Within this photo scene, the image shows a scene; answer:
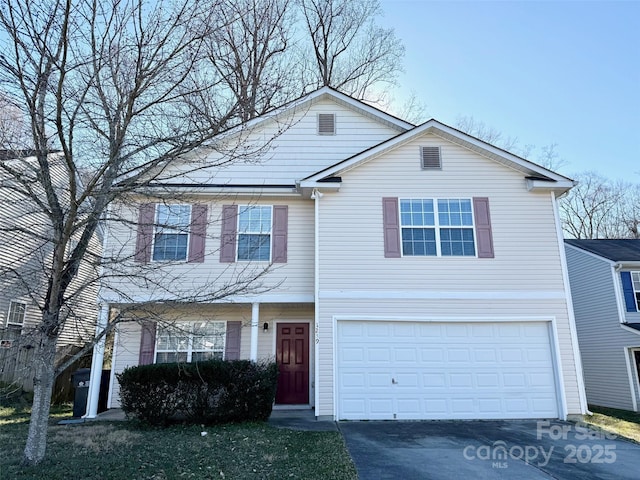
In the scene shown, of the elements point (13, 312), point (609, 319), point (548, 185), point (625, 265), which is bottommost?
point (609, 319)

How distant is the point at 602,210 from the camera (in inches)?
1134

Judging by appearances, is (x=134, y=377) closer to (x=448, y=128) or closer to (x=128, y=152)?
(x=128, y=152)

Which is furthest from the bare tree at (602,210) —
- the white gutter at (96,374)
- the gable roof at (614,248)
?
the white gutter at (96,374)

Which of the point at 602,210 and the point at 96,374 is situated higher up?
the point at 602,210

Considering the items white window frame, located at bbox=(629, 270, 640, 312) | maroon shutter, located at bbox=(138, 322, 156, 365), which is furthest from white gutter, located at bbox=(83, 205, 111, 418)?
white window frame, located at bbox=(629, 270, 640, 312)

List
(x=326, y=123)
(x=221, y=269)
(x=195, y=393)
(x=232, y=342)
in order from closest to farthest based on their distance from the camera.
Answer: (x=195, y=393), (x=221, y=269), (x=232, y=342), (x=326, y=123)

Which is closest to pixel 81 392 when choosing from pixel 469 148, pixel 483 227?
pixel 483 227

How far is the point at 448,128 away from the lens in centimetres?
1045

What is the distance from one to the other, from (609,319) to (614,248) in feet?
10.8

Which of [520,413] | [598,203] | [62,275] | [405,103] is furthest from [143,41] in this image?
[598,203]

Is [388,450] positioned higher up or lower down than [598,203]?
lower down

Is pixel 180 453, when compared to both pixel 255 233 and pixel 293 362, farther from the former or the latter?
pixel 255 233

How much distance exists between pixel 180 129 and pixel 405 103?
16302 mm

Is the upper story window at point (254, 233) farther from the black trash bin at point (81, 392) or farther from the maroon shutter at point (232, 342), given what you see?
the black trash bin at point (81, 392)
